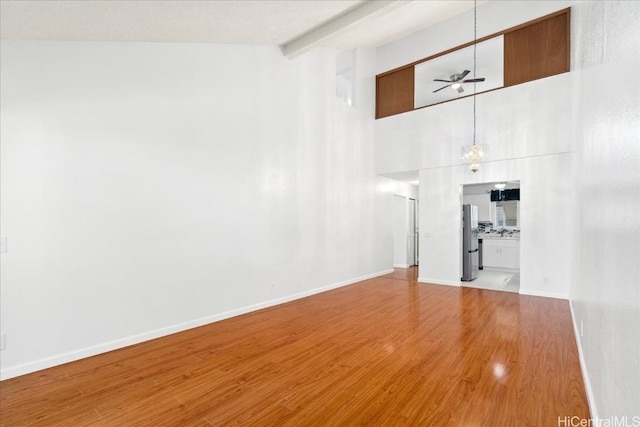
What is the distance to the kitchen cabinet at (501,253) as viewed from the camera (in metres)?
8.82

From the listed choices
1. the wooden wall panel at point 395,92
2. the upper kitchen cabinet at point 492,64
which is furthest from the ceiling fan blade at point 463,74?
the wooden wall panel at point 395,92

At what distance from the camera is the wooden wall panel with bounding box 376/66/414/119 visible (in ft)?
23.9

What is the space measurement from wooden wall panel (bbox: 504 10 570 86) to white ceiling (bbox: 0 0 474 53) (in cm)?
357

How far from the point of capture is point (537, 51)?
5711mm

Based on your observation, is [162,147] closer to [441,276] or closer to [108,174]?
[108,174]

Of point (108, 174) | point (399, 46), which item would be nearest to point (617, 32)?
point (108, 174)

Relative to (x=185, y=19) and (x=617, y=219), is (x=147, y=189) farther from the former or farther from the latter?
(x=617, y=219)

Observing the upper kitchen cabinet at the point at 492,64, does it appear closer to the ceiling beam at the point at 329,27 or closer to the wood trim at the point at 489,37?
the wood trim at the point at 489,37

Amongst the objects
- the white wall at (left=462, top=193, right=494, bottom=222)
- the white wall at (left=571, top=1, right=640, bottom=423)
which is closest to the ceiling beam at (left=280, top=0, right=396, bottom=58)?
the white wall at (left=571, top=1, right=640, bottom=423)

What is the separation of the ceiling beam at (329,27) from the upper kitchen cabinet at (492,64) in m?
3.36

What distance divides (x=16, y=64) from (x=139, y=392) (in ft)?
9.95

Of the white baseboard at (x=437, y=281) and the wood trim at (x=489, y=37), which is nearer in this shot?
the wood trim at (x=489, y=37)

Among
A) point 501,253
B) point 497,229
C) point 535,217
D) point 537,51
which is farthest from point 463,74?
point 501,253

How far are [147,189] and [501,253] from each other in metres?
9.33
